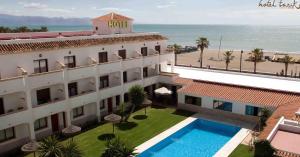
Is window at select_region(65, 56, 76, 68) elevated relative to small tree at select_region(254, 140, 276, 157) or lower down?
elevated

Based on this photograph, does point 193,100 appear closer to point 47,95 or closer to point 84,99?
point 84,99

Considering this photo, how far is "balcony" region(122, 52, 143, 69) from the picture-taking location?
137ft

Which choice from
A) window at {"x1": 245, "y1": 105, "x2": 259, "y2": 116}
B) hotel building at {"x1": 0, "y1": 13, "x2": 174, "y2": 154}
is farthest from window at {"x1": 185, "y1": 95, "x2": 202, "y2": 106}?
hotel building at {"x1": 0, "y1": 13, "x2": 174, "y2": 154}

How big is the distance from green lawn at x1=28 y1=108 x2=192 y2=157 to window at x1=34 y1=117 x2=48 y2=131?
378 cm

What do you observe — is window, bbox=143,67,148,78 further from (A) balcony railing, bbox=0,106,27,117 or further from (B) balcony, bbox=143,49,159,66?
(A) balcony railing, bbox=0,106,27,117

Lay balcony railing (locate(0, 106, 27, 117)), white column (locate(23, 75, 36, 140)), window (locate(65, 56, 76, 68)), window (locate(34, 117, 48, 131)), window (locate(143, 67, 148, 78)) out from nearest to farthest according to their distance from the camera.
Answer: balcony railing (locate(0, 106, 27, 117)), white column (locate(23, 75, 36, 140)), window (locate(34, 117, 48, 131)), window (locate(65, 56, 76, 68)), window (locate(143, 67, 148, 78))

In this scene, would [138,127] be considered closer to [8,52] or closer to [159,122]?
[159,122]

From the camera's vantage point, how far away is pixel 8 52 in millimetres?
29438

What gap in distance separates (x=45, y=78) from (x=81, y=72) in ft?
16.3

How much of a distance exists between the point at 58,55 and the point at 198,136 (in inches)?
749

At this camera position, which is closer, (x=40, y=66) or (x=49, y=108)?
(x=49, y=108)

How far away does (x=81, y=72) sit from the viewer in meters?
35.6

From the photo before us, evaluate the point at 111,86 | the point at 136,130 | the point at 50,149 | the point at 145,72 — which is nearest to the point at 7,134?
the point at 50,149

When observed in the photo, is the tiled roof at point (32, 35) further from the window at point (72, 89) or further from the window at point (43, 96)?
the window at point (43, 96)
